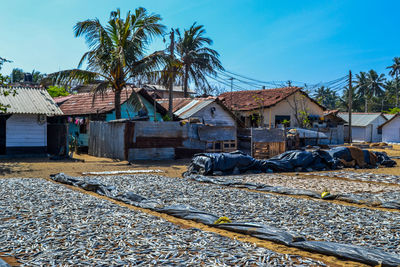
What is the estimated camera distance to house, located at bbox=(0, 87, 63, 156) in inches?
697

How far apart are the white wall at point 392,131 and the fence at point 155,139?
93.5 ft

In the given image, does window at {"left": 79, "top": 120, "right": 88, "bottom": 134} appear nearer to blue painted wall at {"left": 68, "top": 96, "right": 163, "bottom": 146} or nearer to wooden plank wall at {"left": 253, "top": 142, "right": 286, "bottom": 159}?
blue painted wall at {"left": 68, "top": 96, "right": 163, "bottom": 146}

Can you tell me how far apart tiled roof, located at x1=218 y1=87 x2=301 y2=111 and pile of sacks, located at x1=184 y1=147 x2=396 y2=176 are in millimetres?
13620

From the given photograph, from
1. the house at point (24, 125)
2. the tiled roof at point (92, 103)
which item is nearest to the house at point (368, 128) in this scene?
the tiled roof at point (92, 103)

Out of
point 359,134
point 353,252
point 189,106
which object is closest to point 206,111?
point 189,106

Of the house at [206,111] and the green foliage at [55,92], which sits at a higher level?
the green foliage at [55,92]

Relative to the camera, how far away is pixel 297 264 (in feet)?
14.3

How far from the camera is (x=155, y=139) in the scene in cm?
1753

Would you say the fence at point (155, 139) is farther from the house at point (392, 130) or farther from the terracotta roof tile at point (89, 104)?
the house at point (392, 130)

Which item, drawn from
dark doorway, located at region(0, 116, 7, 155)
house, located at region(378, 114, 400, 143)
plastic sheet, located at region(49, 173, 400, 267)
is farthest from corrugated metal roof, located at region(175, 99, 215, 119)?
house, located at region(378, 114, 400, 143)

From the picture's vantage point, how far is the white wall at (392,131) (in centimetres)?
4106

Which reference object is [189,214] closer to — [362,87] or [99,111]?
[99,111]

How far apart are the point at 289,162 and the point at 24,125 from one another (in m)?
12.5

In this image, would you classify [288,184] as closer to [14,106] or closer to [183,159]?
[183,159]
